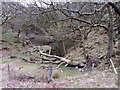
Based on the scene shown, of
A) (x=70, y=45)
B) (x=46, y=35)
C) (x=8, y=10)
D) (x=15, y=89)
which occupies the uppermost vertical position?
(x=8, y=10)

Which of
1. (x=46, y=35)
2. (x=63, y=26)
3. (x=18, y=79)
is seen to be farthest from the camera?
(x=46, y=35)

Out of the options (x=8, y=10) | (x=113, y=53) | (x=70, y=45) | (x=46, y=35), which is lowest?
(x=113, y=53)

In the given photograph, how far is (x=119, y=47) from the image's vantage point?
1126cm

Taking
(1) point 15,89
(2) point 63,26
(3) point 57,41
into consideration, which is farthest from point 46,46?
(1) point 15,89

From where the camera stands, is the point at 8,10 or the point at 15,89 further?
the point at 8,10

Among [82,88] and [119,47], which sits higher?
[119,47]

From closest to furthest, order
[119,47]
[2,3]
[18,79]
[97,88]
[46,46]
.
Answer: [97,88], [18,79], [119,47], [2,3], [46,46]

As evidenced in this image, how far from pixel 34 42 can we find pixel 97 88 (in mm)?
19309

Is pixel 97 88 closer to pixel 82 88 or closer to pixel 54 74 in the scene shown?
pixel 82 88

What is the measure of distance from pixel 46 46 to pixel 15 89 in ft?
54.3

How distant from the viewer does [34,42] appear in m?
23.3

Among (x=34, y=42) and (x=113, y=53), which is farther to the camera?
(x=34, y=42)

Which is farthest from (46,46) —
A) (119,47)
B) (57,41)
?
(119,47)

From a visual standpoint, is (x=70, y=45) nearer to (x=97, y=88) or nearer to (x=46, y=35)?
(x=46, y=35)
